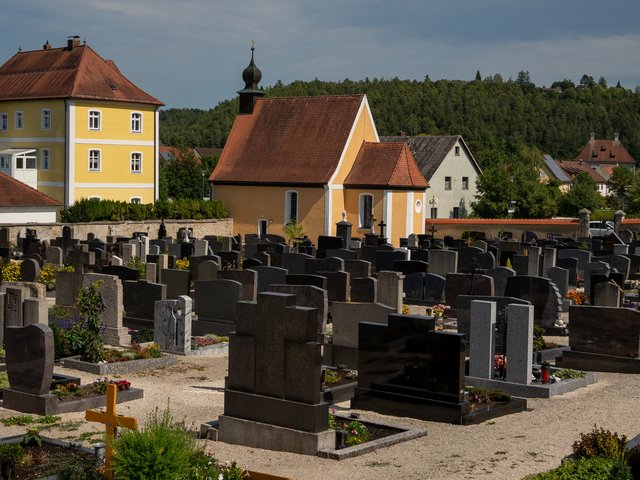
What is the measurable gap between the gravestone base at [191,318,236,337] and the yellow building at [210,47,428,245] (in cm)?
2518

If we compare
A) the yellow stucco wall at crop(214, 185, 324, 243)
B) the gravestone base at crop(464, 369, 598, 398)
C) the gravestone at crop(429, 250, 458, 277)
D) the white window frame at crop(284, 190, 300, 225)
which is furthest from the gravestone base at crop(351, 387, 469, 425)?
the white window frame at crop(284, 190, 300, 225)

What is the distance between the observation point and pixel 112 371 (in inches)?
634

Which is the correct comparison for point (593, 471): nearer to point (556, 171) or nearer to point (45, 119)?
point (45, 119)

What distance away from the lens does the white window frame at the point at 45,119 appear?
172 ft

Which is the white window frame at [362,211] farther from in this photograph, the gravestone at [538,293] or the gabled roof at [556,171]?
the gabled roof at [556,171]

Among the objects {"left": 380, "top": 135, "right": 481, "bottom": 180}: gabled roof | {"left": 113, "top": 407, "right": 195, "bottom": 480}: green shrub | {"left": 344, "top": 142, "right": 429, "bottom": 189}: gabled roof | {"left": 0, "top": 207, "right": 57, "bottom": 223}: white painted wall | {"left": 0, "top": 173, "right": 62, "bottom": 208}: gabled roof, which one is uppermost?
{"left": 380, "top": 135, "right": 481, "bottom": 180}: gabled roof

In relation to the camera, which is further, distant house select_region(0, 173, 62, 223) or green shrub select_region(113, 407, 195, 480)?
distant house select_region(0, 173, 62, 223)

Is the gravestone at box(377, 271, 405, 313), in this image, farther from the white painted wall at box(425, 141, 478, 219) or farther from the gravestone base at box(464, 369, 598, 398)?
the white painted wall at box(425, 141, 478, 219)

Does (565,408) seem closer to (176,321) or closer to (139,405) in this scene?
(139,405)

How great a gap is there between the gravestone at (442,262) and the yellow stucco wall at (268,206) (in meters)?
17.5

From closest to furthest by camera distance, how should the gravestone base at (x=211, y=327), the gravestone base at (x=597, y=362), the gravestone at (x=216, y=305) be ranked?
the gravestone base at (x=597, y=362) → the gravestone base at (x=211, y=327) → the gravestone at (x=216, y=305)

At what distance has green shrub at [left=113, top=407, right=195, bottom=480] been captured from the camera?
8.79 metres

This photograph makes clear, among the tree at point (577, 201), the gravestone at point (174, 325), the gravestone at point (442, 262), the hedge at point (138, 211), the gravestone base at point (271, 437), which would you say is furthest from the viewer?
the tree at point (577, 201)

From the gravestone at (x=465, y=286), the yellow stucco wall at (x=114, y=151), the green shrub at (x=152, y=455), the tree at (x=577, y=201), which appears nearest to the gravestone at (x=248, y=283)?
the gravestone at (x=465, y=286)
